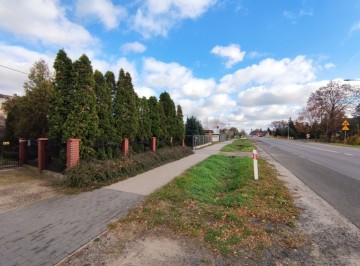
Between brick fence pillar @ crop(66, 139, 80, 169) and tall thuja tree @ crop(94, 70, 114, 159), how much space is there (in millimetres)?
1477

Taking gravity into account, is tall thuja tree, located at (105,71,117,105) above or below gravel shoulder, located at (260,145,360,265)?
above

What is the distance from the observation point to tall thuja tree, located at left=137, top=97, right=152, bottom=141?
49.0 feet

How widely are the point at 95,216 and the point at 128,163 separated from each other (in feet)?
17.1

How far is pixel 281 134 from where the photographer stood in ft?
406

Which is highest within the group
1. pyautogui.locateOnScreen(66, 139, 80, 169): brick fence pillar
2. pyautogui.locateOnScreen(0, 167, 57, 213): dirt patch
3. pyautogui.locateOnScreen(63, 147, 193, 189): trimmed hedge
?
pyautogui.locateOnScreen(66, 139, 80, 169): brick fence pillar

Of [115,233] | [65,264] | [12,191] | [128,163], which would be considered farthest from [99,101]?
[65,264]

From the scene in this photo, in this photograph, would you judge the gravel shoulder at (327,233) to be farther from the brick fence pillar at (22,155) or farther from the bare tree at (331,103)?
the bare tree at (331,103)

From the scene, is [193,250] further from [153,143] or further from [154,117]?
[154,117]

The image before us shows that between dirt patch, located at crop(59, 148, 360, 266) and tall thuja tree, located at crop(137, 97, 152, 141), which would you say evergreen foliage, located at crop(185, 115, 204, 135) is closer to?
tall thuja tree, located at crop(137, 97, 152, 141)

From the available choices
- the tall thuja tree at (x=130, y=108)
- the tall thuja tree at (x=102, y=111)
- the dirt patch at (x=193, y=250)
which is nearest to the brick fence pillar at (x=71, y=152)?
the tall thuja tree at (x=102, y=111)

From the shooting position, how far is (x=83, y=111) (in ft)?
31.6

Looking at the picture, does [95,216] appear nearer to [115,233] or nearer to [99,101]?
[115,233]

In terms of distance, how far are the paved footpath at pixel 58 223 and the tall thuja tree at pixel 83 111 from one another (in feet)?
8.01

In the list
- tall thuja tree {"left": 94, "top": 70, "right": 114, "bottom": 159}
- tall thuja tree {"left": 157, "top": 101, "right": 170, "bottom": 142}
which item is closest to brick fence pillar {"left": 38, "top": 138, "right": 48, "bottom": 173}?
tall thuja tree {"left": 94, "top": 70, "right": 114, "bottom": 159}
